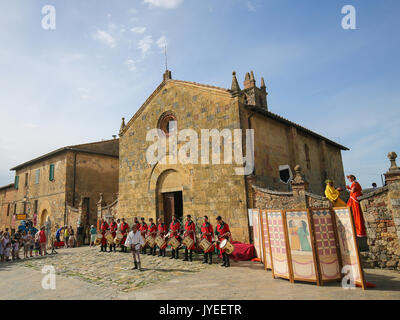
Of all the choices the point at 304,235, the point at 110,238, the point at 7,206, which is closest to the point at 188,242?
the point at 304,235

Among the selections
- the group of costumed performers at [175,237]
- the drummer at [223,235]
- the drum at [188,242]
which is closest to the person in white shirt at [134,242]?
the group of costumed performers at [175,237]

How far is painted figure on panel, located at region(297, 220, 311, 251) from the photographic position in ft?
19.4

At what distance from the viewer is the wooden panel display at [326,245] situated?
5.74 meters

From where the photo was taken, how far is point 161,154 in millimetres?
14633

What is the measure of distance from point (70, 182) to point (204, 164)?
1420cm

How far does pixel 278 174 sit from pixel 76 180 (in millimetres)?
16793

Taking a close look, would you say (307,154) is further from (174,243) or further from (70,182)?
(70,182)

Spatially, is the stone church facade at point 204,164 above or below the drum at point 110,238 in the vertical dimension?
above

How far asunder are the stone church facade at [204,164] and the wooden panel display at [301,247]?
4.67 m

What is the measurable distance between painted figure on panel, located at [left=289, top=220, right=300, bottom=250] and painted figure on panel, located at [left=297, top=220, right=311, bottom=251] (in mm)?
74

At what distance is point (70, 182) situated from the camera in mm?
21281

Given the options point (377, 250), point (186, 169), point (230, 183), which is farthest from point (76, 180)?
point (377, 250)

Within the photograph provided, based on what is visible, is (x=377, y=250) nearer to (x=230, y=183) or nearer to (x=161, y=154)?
(x=230, y=183)

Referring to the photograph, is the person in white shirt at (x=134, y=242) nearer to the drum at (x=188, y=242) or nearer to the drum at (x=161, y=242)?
the drum at (x=188, y=242)
